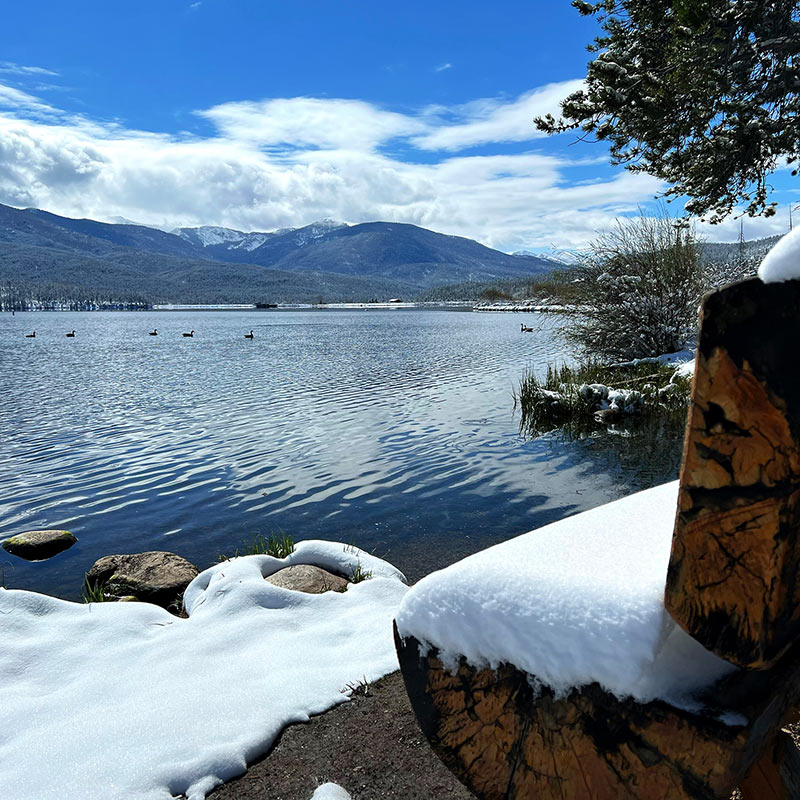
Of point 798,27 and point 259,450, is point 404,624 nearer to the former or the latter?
point 798,27

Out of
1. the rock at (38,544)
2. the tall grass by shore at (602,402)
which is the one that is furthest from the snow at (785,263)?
the tall grass by shore at (602,402)

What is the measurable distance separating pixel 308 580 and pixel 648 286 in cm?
1692

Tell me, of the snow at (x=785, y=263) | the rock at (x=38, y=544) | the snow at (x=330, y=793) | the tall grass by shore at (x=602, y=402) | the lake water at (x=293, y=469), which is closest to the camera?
the snow at (x=785, y=263)

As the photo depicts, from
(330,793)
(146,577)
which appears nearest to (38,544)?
(146,577)

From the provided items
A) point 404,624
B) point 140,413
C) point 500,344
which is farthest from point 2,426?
point 500,344

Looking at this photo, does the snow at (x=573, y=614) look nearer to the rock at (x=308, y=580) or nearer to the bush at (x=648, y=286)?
the rock at (x=308, y=580)

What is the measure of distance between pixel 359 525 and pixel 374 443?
5.36 m

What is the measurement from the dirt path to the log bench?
1.49 meters

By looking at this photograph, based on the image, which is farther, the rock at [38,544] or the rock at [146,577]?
the rock at [38,544]

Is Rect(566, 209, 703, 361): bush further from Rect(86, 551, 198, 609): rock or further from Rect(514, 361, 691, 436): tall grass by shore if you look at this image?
Rect(86, 551, 198, 609): rock

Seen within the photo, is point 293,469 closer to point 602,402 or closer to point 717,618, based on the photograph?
point 602,402

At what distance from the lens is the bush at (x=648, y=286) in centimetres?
1978

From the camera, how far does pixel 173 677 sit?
4637 millimetres

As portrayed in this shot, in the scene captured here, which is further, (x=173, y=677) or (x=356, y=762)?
(x=173, y=677)
